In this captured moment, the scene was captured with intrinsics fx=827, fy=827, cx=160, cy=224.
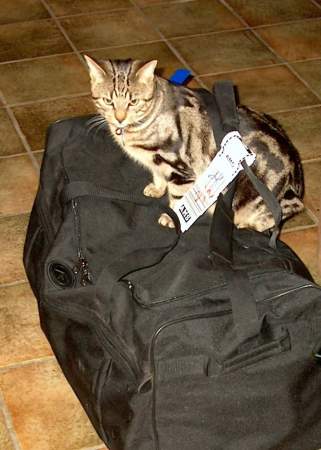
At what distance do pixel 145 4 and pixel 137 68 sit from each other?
183 cm

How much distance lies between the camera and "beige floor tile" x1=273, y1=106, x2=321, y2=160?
2.78m

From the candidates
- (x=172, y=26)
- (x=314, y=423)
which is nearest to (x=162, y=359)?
→ (x=314, y=423)

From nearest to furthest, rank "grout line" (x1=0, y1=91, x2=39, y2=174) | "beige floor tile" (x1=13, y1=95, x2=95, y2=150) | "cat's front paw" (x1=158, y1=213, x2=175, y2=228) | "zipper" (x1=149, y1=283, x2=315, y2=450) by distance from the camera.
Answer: "zipper" (x1=149, y1=283, x2=315, y2=450)
"cat's front paw" (x1=158, y1=213, x2=175, y2=228)
"grout line" (x1=0, y1=91, x2=39, y2=174)
"beige floor tile" (x1=13, y1=95, x2=95, y2=150)

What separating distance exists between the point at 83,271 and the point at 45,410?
384 millimetres

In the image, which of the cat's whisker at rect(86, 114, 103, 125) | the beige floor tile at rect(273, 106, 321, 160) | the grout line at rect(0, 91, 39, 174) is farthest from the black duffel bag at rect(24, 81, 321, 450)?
the beige floor tile at rect(273, 106, 321, 160)

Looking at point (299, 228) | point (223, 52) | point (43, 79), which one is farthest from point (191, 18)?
point (299, 228)

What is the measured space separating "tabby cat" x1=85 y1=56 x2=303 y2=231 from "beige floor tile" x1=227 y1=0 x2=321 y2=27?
1.68 meters

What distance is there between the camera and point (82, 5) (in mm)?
3684

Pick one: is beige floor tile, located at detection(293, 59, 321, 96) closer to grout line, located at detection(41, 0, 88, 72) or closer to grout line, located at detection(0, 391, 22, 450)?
grout line, located at detection(41, 0, 88, 72)

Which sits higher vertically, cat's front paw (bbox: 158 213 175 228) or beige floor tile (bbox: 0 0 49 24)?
cat's front paw (bbox: 158 213 175 228)

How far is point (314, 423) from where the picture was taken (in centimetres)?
173

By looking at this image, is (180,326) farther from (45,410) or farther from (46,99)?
(46,99)

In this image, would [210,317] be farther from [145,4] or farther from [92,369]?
[145,4]

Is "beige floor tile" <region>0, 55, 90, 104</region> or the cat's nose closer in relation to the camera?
the cat's nose
